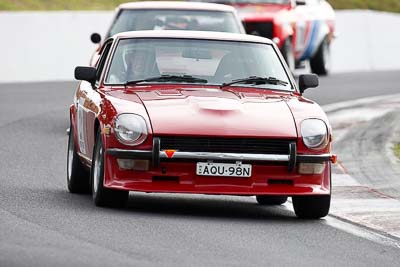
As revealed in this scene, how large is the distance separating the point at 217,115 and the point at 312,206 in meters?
0.98

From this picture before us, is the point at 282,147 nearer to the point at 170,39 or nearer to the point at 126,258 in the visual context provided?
the point at 170,39

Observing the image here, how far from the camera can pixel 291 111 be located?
11.3m

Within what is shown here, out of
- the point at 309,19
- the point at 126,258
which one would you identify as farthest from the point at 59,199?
the point at 309,19

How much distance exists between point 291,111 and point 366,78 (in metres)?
20.2

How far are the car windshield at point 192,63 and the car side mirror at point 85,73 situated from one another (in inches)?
6.4

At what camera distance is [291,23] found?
1077 inches

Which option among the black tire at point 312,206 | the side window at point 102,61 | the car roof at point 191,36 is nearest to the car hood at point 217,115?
the black tire at point 312,206

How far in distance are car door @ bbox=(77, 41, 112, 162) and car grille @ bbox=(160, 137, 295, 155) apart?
0.90 m

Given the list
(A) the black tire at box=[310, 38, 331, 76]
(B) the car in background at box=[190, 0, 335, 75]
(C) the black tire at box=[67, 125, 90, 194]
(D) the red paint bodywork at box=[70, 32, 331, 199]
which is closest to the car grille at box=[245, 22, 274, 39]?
(B) the car in background at box=[190, 0, 335, 75]

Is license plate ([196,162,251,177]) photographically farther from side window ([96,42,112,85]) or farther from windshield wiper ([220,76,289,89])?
side window ([96,42,112,85])

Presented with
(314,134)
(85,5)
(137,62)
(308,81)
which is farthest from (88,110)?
(85,5)

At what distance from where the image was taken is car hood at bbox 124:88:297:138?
1093 cm

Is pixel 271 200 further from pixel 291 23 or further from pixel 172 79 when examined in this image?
pixel 291 23

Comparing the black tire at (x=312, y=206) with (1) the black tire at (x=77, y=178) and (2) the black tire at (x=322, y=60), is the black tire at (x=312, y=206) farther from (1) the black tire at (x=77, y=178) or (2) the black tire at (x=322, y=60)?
(2) the black tire at (x=322, y=60)
